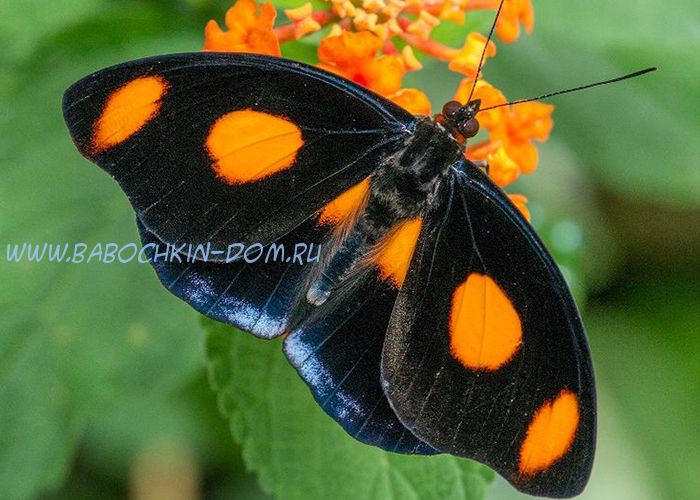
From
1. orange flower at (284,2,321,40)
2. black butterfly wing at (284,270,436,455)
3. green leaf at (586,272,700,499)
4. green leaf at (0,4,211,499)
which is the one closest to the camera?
black butterfly wing at (284,270,436,455)

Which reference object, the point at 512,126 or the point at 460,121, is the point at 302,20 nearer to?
the point at 460,121

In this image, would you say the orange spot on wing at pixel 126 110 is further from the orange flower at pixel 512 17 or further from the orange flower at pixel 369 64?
the orange flower at pixel 512 17

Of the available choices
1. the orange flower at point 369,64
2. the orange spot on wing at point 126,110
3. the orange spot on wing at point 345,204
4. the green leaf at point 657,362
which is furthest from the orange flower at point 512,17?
the green leaf at point 657,362

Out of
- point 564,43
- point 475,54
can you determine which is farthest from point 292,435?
point 564,43

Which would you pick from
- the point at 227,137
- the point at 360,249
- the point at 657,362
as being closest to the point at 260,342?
the point at 360,249

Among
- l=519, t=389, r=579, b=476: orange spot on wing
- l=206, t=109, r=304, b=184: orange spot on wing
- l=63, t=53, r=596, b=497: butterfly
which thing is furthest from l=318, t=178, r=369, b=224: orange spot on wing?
l=519, t=389, r=579, b=476: orange spot on wing

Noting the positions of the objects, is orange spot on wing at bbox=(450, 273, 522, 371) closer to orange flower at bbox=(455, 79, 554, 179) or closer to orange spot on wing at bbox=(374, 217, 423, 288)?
orange spot on wing at bbox=(374, 217, 423, 288)

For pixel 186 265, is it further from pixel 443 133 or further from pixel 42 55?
pixel 42 55
